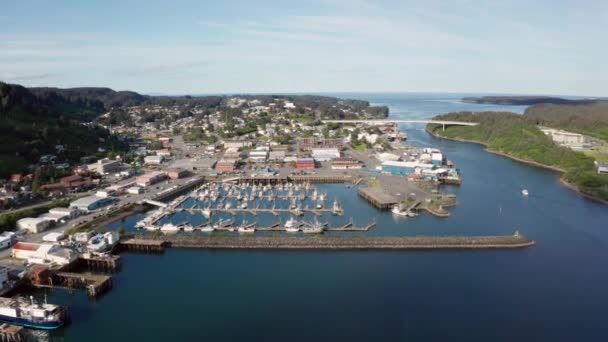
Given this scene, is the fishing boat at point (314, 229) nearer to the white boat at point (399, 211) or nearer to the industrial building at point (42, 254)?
the white boat at point (399, 211)

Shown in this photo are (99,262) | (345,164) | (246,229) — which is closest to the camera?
(99,262)

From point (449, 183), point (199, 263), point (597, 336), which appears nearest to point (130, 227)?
point (199, 263)

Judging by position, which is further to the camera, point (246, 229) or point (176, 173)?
point (176, 173)

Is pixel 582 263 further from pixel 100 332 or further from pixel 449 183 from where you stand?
pixel 100 332

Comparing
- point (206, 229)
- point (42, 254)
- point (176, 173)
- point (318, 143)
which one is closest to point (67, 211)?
point (42, 254)

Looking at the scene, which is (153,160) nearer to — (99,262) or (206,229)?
(206,229)

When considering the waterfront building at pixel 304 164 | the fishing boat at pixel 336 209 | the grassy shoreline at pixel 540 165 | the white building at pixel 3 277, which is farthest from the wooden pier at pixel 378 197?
the white building at pixel 3 277
